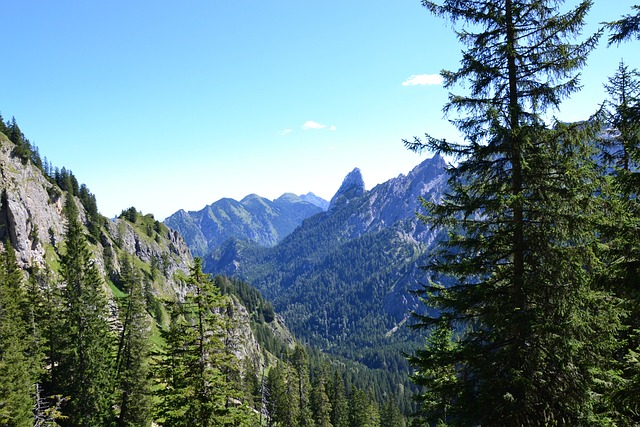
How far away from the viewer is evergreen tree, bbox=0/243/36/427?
27359 millimetres

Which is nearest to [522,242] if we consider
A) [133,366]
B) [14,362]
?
[14,362]

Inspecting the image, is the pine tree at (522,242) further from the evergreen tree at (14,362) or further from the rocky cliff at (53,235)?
the rocky cliff at (53,235)

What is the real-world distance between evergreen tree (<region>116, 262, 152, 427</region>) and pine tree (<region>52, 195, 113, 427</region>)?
3213 mm

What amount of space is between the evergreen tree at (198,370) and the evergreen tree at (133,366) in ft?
74.6

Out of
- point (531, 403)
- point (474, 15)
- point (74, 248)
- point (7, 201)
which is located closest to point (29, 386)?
point (74, 248)

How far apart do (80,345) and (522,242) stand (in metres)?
40.4

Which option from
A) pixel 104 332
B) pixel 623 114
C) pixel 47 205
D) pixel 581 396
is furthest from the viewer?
pixel 47 205

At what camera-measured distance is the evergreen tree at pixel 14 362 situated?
89.8ft

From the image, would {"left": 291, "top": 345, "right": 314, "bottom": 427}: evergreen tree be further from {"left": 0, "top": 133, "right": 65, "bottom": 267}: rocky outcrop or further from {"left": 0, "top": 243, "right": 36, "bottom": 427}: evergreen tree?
{"left": 0, "top": 133, "right": 65, "bottom": 267}: rocky outcrop

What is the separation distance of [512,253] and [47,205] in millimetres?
125979

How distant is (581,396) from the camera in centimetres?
1028

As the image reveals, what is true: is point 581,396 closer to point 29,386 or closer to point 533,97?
point 533,97

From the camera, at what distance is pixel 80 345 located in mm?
36562

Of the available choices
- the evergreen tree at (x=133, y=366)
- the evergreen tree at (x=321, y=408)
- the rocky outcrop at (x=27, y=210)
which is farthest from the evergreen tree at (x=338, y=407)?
the rocky outcrop at (x=27, y=210)
